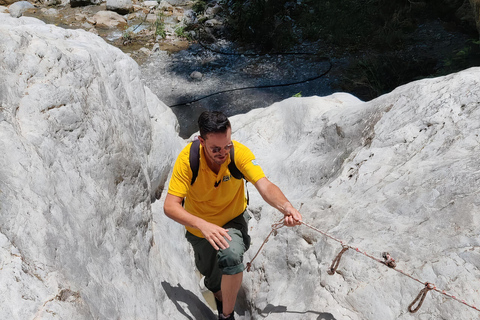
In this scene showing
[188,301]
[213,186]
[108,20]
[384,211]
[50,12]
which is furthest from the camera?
[50,12]

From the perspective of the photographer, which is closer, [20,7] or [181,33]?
[181,33]

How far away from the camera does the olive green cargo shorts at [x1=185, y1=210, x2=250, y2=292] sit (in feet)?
9.61

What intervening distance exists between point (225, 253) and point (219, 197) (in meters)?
0.38

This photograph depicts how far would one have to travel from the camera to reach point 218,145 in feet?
8.64

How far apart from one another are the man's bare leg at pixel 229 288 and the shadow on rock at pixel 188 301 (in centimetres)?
29

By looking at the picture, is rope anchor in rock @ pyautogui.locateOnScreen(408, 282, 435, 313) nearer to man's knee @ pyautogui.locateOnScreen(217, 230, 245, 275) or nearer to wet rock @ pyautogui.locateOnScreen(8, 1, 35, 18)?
man's knee @ pyautogui.locateOnScreen(217, 230, 245, 275)

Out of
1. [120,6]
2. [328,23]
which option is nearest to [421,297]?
[328,23]

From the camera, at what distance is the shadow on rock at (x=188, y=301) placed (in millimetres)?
3391

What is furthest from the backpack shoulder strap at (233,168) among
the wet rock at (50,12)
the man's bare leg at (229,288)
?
the wet rock at (50,12)

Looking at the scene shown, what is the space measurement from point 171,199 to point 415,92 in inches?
106

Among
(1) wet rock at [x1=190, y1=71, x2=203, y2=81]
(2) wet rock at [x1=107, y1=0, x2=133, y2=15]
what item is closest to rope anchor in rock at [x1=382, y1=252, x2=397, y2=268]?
(1) wet rock at [x1=190, y1=71, x2=203, y2=81]

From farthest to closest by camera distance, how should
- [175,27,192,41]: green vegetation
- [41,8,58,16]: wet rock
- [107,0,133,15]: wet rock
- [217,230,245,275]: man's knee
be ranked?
[41,8,58,16]: wet rock
[107,0,133,15]: wet rock
[175,27,192,41]: green vegetation
[217,230,245,275]: man's knee

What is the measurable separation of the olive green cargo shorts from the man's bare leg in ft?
0.24

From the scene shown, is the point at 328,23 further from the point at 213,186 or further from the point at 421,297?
the point at 421,297
